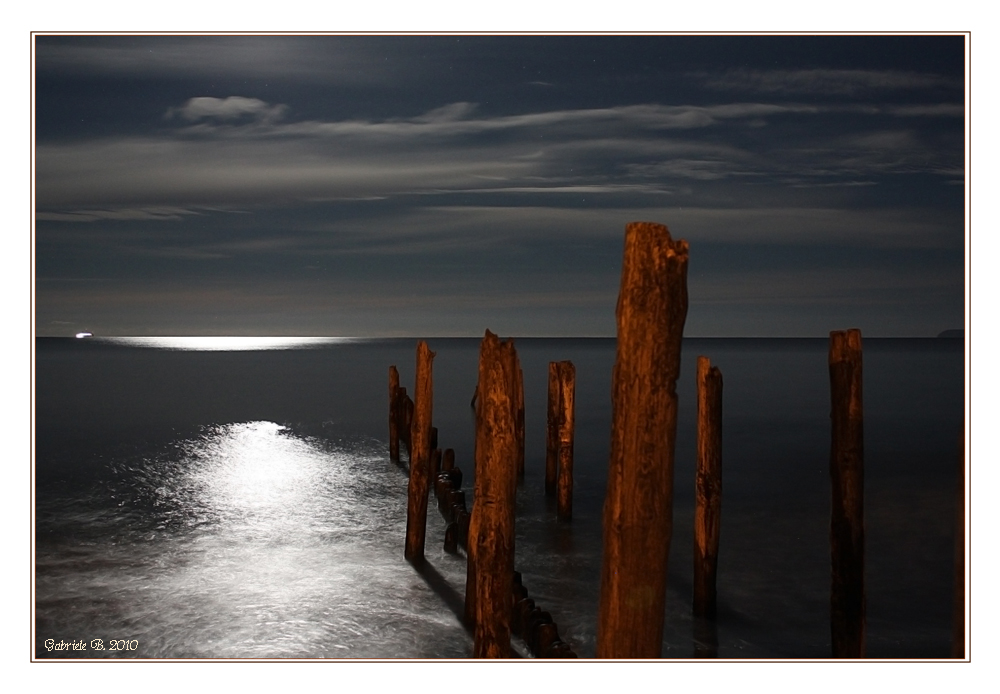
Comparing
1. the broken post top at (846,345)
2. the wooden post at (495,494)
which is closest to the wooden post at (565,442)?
the broken post top at (846,345)

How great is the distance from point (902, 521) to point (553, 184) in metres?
13.0

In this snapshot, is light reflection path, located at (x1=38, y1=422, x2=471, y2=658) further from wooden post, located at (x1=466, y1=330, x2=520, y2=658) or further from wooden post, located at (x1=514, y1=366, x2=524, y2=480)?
wooden post, located at (x1=514, y1=366, x2=524, y2=480)

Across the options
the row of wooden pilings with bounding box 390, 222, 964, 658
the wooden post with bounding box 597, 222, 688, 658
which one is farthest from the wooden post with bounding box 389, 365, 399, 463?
the wooden post with bounding box 597, 222, 688, 658

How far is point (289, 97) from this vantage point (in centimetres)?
779

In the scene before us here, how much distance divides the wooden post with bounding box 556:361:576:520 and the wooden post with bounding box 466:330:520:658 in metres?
5.58

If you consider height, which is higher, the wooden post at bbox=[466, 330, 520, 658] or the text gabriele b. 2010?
the wooden post at bbox=[466, 330, 520, 658]

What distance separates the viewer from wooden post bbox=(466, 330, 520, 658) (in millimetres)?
5117

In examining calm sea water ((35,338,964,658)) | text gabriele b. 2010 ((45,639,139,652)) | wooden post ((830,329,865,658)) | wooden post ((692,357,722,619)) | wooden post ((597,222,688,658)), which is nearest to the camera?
wooden post ((597,222,688,658))

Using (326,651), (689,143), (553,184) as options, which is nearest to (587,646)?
(326,651)

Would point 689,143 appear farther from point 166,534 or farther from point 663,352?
point 663,352

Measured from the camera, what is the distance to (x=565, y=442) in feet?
35.7

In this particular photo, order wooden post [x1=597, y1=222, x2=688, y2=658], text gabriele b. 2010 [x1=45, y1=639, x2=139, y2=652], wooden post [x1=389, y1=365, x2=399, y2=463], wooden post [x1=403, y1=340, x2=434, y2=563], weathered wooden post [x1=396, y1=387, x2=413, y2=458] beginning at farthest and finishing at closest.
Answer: weathered wooden post [x1=396, y1=387, x2=413, y2=458] < wooden post [x1=389, y1=365, x2=399, y2=463] < wooden post [x1=403, y1=340, x2=434, y2=563] < text gabriele b. 2010 [x1=45, y1=639, x2=139, y2=652] < wooden post [x1=597, y1=222, x2=688, y2=658]

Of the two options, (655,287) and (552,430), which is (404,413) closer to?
(552,430)

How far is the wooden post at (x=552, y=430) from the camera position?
11.3 meters
